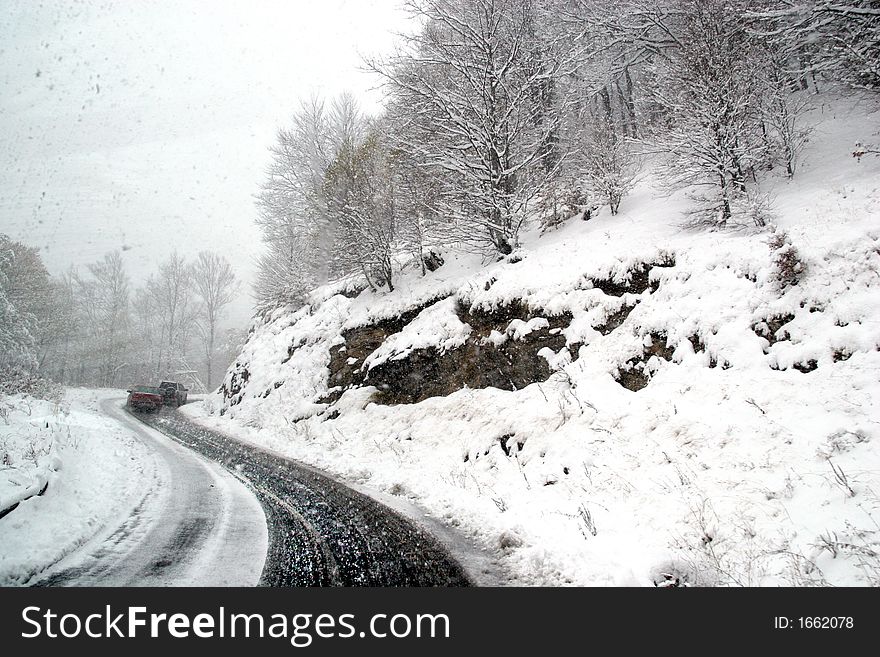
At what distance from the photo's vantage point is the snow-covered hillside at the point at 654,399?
4305mm

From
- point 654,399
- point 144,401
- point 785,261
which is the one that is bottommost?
point 654,399

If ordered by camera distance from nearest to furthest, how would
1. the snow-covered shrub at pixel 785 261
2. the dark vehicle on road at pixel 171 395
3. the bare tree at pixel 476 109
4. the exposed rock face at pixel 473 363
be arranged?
the snow-covered shrub at pixel 785 261 < the exposed rock face at pixel 473 363 < the bare tree at pixel 476 109 < the dark vehicle on road at pixel 171 395

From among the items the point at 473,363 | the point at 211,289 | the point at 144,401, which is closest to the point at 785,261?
the point at 473,363

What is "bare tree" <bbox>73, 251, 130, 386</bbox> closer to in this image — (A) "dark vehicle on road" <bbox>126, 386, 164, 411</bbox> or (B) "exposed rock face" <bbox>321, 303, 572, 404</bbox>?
(A) "dark vehicle on road" <bbox>126, 386, 164, 411</bbox>

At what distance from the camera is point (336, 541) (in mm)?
5145

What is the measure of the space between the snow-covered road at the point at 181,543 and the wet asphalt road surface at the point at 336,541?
0.25 m

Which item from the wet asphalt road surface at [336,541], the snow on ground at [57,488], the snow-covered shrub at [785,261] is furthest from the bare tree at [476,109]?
the snow on ground at [57,488]

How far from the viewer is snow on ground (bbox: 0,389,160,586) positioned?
14.8ft

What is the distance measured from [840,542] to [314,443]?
37.5ft

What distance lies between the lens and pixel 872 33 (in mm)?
9523

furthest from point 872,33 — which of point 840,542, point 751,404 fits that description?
point 840,542

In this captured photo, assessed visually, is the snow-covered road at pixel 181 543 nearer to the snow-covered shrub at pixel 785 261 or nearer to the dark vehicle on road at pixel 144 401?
the snow-covered shrub at pixel 785 261

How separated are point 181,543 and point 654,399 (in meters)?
7.21

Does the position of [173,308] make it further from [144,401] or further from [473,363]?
[473,363]
